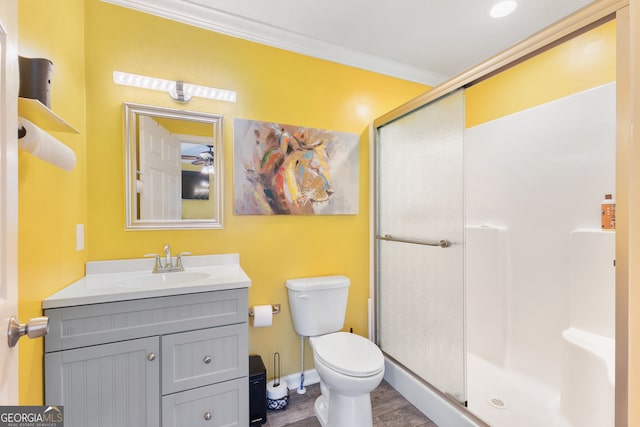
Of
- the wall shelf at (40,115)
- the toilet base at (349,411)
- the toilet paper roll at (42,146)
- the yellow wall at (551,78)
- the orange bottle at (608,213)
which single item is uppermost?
the yellow wall at (551,78)

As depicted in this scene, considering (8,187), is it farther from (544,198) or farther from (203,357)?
(544,198)

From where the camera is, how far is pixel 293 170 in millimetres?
1965

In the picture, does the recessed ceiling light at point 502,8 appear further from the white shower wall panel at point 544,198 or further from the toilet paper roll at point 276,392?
the toilet paper roll at point 276,392

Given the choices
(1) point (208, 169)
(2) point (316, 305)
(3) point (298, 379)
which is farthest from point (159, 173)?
(3) point (298, 379)

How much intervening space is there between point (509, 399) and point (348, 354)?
3.70 ft

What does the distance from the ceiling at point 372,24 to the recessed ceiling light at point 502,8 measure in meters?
0.04

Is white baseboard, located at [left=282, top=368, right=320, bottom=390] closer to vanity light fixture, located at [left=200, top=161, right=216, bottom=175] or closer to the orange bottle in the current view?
vanity light fixture, located at [left=200, top=161, right=216, bottom=175]

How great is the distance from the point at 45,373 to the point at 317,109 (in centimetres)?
203

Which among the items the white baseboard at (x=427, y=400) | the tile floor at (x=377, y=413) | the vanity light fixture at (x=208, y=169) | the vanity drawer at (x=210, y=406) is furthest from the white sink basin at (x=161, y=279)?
the white baseboard at (x=427, y=400)

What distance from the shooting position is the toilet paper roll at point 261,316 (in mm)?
1702

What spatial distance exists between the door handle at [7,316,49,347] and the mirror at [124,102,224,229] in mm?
1058

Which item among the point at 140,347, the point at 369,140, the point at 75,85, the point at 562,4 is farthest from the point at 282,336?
the point at 562,4

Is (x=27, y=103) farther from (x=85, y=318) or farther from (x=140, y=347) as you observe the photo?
(x=140, y=347)

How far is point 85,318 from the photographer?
113 centimetres
